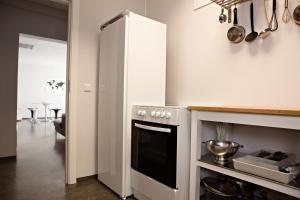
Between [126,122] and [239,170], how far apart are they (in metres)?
1.05

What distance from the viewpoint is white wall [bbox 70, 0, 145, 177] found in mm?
2254

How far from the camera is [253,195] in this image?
1431 mm

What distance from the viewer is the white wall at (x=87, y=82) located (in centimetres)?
225

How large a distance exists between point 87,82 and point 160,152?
125 cm

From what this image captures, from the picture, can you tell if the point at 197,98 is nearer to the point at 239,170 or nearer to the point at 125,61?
the point at 125,61

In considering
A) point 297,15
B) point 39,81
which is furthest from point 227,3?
point 39,81

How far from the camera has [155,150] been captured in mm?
1684

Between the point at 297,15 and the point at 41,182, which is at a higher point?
the point at 297,15

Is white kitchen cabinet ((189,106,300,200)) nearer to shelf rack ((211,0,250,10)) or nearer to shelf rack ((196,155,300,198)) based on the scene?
shelf rack ((196,155,300,198))

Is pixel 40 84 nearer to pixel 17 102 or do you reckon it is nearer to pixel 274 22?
pixel 17 102

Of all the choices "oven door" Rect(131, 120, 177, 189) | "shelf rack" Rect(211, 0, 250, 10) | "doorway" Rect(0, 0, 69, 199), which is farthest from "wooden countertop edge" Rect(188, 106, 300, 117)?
"doorway" Rect(0, 0, 69, 199)

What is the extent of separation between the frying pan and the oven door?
98cm

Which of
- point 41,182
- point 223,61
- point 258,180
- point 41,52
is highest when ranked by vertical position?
point 41,52

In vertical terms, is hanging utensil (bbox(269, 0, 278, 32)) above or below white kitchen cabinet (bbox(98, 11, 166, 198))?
above
